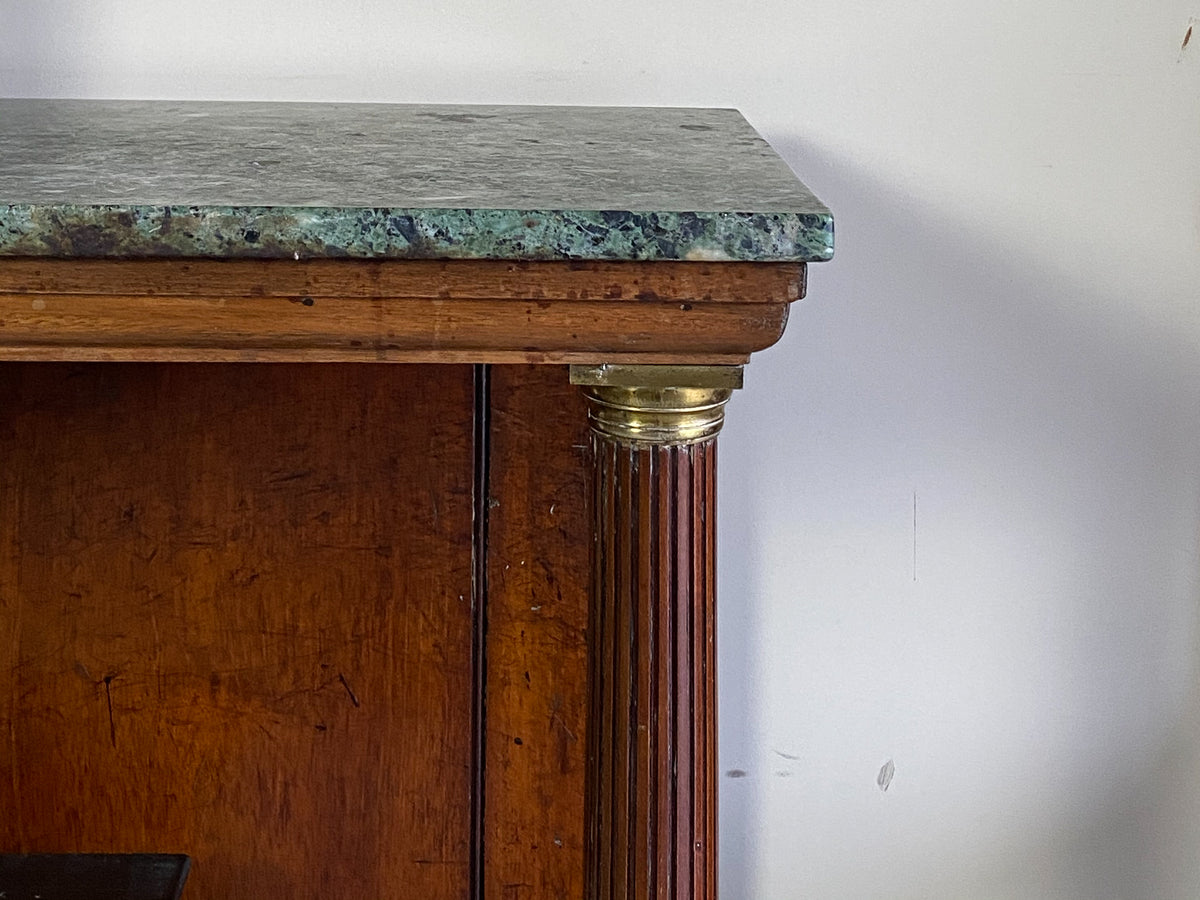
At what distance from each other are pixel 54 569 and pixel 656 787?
56 centimetres

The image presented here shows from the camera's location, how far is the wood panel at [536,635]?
1.02m

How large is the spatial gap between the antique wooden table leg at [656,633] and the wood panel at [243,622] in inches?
11.3

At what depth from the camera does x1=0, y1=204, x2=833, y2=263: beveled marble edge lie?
0.58 m

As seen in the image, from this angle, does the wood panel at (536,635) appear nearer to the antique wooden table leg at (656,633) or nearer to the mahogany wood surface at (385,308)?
the antique wooden table leg at (656,633)

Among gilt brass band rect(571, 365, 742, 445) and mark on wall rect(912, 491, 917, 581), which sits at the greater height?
gilt brass band rect(571, 365, 742, 445)

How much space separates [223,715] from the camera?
3.46 ft

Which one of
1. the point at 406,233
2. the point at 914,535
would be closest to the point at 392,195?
the point at 406,233

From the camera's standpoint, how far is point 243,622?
104 cm

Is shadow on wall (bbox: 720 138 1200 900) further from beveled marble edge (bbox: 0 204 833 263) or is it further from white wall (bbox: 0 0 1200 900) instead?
beveled marble edge (bbox: 0 204 833 263)

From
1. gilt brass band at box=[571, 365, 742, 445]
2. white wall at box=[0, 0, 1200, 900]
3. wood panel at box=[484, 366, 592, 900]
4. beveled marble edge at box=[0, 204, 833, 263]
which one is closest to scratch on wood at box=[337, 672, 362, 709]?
wood panel at box=[484, 366, 592, 900]

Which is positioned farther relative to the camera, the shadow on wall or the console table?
the shadow on wall

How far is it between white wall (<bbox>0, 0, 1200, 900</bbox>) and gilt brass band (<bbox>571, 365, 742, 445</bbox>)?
0.38 meters

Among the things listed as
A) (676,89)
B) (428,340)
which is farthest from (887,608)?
(428,340)

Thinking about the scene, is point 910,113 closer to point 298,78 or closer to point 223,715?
point 298,78
